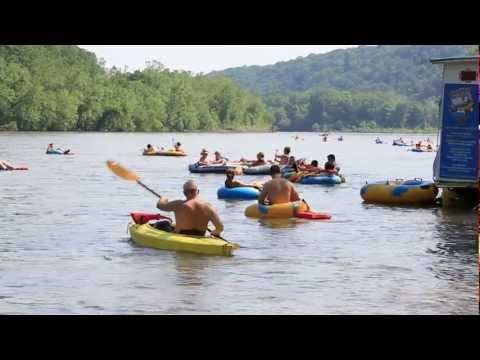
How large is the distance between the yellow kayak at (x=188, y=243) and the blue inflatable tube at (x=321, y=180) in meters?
13.7

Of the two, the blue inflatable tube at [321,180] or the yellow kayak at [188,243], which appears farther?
the blue inflatable tube at [321,180]

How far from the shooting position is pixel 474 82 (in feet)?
60.1

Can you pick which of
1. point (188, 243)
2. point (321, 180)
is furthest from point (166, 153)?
point (188, 243)

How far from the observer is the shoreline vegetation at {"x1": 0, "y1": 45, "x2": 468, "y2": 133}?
97562 mm

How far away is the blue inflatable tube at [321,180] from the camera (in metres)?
27.0

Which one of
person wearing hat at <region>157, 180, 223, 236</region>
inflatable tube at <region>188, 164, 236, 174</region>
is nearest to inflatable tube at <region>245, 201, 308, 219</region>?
Result: person wearing hat at <region>157, 180, 223, 236</region>

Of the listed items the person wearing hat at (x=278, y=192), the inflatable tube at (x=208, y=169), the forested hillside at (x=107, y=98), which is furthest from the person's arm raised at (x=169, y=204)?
the forested hillside at (x=107, y=98)

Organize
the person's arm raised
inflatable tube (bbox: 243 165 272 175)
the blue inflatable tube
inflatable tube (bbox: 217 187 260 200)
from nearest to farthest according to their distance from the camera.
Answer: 1. the person's arm raised
2. inflatable tube (bbox: 217 187 260 200)
3. the blue inflatable tube
4. inflatable tube (bbox: 243 165 272 175)

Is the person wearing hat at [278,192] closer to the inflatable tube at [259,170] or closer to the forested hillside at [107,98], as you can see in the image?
the inflatable tube at [259,170]

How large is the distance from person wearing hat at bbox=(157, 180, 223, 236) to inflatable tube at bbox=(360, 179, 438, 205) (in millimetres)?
9246

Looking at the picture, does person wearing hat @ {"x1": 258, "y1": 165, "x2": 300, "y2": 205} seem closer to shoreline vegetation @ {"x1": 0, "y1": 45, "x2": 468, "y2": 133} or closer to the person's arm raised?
the person's arm raised

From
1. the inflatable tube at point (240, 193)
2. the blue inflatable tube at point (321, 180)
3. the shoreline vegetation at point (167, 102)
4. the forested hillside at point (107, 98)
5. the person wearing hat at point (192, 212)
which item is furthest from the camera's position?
the shoreline vegetation at point (167, 102)

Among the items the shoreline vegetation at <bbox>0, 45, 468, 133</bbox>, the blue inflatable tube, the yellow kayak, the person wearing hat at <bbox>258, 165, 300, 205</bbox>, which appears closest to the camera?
the yellow kayak
